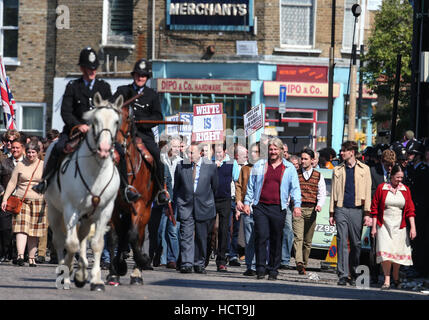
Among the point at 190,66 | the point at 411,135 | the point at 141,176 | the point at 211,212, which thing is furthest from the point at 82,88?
the point at 190,66

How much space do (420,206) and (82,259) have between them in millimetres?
6717

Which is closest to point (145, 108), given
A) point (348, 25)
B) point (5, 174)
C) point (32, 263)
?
point (32, 263)

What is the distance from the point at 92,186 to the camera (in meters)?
12.5

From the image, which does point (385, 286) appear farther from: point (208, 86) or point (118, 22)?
point (118, 22)

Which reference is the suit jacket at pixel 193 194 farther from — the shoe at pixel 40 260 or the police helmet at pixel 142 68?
the police helmet at pixel 142 68

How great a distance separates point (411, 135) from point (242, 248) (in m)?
4.66

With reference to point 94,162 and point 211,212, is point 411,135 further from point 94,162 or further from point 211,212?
point 94,162

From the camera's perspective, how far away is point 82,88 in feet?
44.9

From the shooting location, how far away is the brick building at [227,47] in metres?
36.3

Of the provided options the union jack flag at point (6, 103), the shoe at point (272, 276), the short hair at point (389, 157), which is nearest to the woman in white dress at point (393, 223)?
the short hair at point (389, 157)

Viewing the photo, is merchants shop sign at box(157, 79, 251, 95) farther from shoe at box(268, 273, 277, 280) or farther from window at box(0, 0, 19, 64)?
shoe at box(268, 273, 277, 280)

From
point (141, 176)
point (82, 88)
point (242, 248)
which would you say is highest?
point (82, 88)

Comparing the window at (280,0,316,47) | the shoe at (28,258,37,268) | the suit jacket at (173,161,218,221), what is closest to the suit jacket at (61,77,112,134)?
the suit jacket at (173,161,218,221)

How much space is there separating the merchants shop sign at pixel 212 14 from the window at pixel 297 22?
126 centimetres
